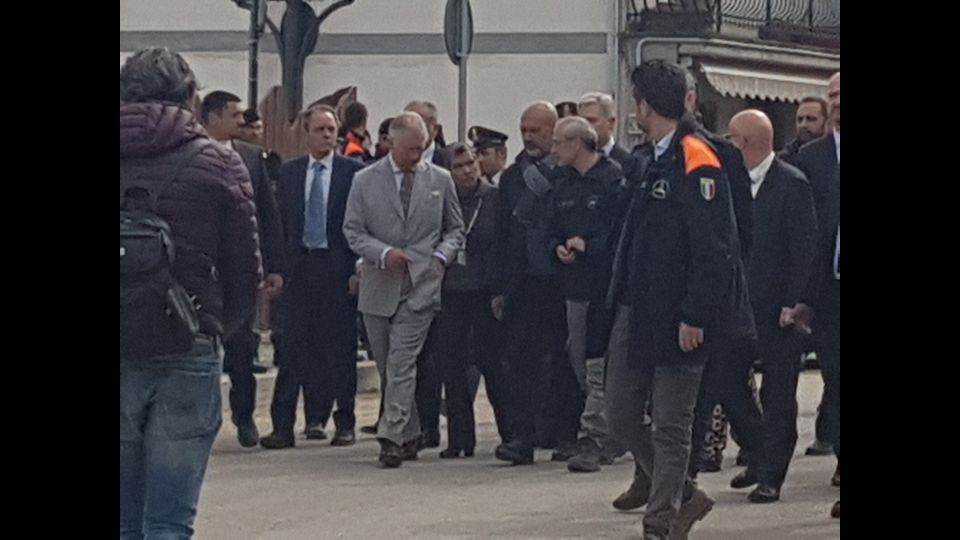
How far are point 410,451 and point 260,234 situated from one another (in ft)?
5.36

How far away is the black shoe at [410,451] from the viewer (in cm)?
1385

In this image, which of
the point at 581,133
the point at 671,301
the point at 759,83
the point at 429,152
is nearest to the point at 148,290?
the point at 671,301

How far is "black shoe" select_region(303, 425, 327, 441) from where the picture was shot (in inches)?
591

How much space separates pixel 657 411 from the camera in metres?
9.80

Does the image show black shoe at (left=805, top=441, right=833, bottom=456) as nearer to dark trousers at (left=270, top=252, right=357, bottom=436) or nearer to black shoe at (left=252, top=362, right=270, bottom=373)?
dark trousers at (left=270, top=252, right=357, bottom=436)

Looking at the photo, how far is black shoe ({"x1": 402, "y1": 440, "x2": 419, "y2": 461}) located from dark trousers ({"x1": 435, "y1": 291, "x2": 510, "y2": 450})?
0.76ft

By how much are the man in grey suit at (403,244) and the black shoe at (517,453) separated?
50cm

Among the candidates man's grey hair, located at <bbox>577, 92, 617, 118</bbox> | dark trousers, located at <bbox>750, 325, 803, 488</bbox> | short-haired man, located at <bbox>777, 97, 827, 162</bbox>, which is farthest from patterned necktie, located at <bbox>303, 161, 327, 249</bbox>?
dark trousers, located at <bbox>750, 325, 803, 488</bbox>

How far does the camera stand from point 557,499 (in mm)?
12164

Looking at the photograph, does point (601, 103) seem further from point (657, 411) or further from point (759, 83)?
point (759, 83)

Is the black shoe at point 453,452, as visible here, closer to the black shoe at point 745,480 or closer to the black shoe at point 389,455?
the black shoe at point 389,455
